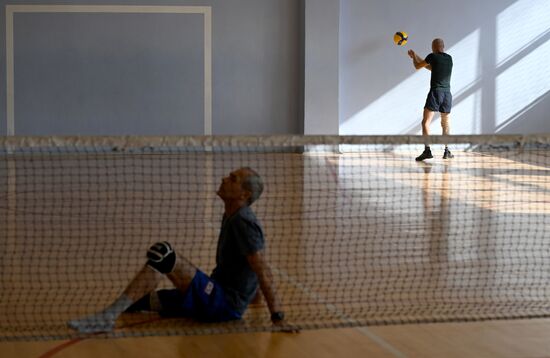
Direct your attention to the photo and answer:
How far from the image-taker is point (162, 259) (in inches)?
176

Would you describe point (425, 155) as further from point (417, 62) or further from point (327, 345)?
point (327, 345)

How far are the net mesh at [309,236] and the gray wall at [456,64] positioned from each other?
350 cm

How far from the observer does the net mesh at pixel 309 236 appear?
4707 millimetres

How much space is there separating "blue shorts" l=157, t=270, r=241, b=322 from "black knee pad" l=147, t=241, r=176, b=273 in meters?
0.17

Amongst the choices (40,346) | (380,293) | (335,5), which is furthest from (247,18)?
(40,346)

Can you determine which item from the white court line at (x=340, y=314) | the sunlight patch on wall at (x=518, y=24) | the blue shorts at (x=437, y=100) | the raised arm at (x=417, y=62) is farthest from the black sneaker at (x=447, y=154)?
the white court line at (x=340, y=314)

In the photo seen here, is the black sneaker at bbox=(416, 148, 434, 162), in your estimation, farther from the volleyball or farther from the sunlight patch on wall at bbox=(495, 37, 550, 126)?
the sunlight patch on wall at bbox=(495, 37, 550, 126)

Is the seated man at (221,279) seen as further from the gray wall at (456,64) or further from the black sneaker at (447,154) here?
the gray wall at (456,64)

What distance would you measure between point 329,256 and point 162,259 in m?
2.33

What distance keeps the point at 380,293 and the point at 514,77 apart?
12.1m

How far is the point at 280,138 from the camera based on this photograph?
438 centimetres

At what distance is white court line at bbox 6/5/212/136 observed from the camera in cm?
1538

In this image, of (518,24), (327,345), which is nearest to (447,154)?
(518,24)

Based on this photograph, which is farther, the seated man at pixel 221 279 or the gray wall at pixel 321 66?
the gray wall at pixel 321 66
